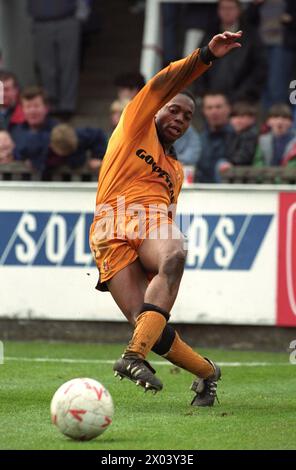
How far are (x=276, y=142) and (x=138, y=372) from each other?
670 cm

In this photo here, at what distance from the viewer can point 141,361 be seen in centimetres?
899

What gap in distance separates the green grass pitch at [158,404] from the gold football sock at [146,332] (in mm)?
465

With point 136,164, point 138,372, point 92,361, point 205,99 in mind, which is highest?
point 205,99

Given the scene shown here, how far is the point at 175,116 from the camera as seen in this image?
32.4 feet

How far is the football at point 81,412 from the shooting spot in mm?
7941

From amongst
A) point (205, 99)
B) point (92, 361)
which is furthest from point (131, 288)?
point (205, 99)

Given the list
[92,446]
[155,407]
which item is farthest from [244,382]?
[92,446]

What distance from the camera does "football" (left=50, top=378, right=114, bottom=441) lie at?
26.1 ft

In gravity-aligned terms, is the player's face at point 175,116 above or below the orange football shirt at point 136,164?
above

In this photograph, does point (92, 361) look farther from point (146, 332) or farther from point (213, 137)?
point (146, 332)

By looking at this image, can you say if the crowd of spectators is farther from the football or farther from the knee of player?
the football

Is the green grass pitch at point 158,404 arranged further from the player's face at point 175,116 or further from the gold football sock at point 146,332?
the player's face at point 175,116

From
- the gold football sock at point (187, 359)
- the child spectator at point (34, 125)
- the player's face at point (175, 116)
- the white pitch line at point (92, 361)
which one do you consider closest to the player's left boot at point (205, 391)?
the gold football sock at point (187, 359)
